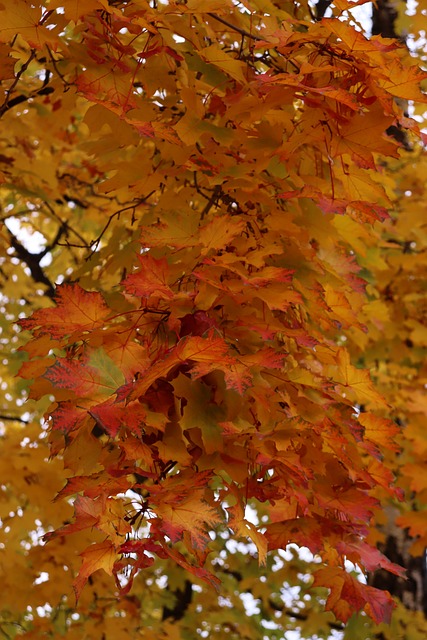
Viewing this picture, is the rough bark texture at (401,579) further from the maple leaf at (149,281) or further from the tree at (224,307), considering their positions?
the maple leaf at (149,281)

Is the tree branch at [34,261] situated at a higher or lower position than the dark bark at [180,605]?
higher

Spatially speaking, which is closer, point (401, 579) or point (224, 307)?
point (224, 307)

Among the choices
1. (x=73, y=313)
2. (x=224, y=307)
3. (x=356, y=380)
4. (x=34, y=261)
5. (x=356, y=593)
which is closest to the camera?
(x=73, y=313)

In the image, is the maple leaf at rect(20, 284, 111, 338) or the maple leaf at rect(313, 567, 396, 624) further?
the maple leaf at rect(313, 567, 396, 624)

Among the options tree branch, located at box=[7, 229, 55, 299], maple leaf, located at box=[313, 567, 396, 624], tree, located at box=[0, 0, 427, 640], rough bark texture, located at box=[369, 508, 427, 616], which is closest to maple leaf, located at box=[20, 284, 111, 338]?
tree, located at box=[0, 0, 427, 640]

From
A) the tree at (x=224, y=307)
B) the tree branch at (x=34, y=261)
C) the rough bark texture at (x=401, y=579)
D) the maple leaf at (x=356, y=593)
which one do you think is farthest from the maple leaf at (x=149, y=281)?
the rough bark texture at (x=401, y=579)

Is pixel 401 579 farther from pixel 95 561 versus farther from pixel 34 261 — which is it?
pixel 95 561

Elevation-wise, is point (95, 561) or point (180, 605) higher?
point (95, 561)

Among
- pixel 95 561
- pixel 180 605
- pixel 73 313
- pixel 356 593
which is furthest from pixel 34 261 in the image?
pixel 95 561

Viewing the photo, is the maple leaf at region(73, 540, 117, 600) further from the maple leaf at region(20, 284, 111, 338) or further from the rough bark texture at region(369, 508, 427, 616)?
the rough bark texture at region(369, 508, 427, 616)

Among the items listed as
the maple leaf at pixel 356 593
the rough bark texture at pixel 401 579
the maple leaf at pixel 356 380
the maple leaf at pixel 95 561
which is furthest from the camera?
the rough bark texture at pixel 401 579

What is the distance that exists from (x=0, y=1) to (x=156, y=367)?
0.83 metres

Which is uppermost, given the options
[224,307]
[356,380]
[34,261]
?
[224,307]

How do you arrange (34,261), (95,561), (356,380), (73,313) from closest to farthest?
(95,561) → (73,313) → (356,380) → (34,261)
